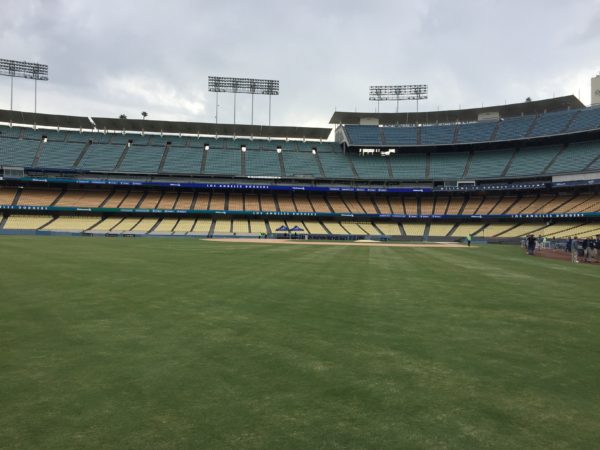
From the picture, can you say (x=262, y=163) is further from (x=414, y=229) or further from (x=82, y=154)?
(x=82, y=154)

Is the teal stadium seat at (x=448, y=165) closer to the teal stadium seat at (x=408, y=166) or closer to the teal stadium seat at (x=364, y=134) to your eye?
the teal stadium seat at (x=408, y=166)

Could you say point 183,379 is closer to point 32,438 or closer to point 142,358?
point 142,358

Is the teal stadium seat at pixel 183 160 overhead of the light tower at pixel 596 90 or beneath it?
beneath

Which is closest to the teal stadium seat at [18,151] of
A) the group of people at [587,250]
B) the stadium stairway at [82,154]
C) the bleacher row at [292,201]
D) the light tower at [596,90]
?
the bleacher row at [292,201]

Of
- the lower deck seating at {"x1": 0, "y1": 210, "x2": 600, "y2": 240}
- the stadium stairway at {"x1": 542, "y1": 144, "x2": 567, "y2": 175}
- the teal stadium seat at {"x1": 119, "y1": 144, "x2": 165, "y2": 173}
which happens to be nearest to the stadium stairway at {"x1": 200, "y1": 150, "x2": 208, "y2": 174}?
the teal stadium seat at {"x1": 119, "y1": 144, "x2": 165, "y2": 173}

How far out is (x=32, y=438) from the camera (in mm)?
3379

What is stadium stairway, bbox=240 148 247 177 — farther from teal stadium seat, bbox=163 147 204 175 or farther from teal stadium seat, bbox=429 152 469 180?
teal stadium seat, bbox=429 152 469 180

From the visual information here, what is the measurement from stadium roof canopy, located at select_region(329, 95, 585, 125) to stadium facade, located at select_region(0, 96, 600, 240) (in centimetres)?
31

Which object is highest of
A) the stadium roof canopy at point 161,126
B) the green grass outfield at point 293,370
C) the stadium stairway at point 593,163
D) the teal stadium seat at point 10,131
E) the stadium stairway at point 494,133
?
the stadium roof canopy at point 161,126

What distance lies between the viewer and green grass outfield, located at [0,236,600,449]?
3584 mm

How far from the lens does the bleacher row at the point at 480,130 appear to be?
197 feet

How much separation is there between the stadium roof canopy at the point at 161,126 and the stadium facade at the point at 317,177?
0.32 meters

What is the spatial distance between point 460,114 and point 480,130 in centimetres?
750

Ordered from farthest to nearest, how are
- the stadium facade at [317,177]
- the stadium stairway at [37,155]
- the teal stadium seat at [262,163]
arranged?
the teal stadium seat at [262,163], the stadium stairway at [37,155], the stadium facade at [317,177]
